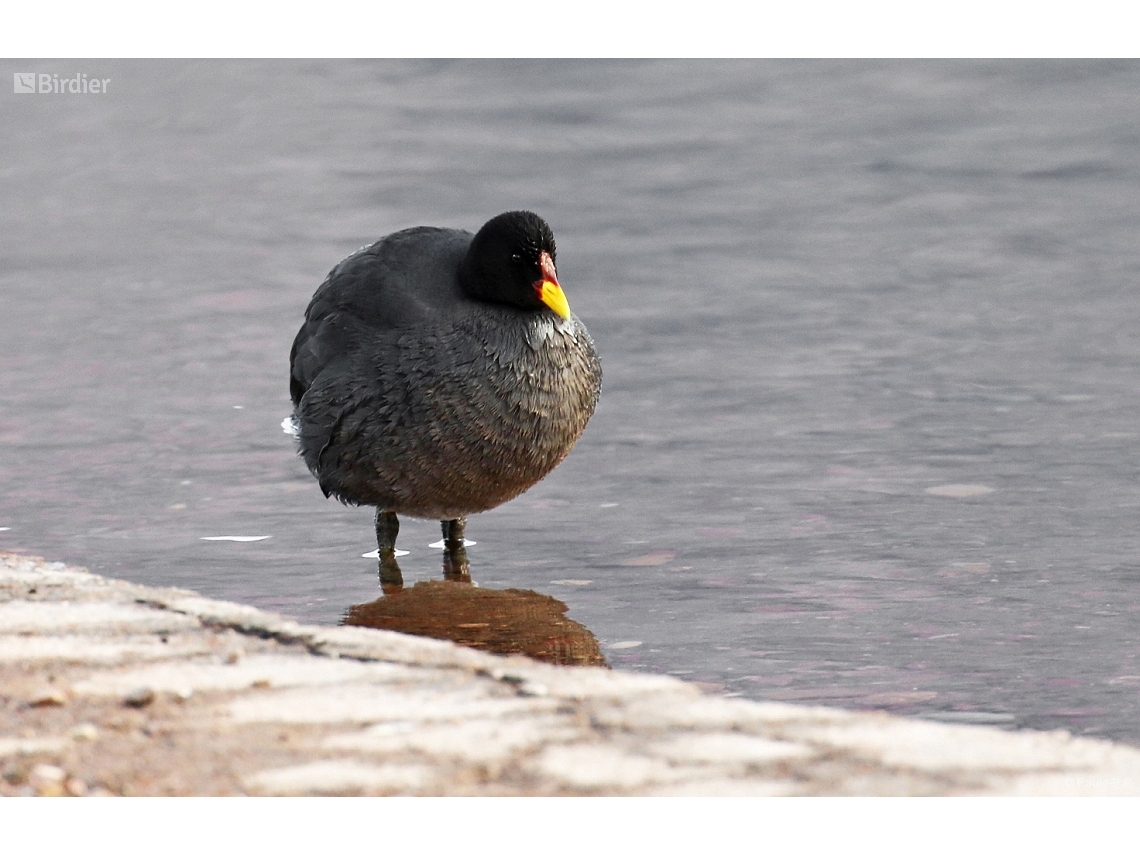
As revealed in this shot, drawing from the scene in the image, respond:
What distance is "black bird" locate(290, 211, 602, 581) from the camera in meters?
7.11

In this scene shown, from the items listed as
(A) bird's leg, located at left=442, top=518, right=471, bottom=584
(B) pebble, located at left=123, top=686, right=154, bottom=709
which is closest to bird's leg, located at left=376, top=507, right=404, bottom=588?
(A) bird's leg, located at left=442, top=518, right=471, bottom=584

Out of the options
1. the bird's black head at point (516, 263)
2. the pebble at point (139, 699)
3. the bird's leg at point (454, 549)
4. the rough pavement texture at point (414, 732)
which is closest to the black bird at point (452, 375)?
the bird's black head at point (516, 263)

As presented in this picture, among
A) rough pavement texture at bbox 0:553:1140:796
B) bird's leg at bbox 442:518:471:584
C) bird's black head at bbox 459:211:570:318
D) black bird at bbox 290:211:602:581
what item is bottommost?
rough pavement texture at bbox 0:553:1140:796

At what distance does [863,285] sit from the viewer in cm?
1199

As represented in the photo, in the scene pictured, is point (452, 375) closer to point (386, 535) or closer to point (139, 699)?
point (386, 535)

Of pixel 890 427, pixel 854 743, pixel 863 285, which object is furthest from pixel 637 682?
pixel 863 285

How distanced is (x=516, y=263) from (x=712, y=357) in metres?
3.77

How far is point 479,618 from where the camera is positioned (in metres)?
7.01

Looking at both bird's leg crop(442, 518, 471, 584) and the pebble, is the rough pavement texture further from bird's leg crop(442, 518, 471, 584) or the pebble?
bird's leg crop(442, 518, 471, 584)

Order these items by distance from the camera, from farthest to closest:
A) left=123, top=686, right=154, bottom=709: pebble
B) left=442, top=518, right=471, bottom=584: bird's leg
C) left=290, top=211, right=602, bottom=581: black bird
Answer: left=442, top=518, right=471, bottom=584: bird's leg → left=290, top=211, right=602, bottom=581: black bird → left=123, top=686, right=154, bottom=709: pebble

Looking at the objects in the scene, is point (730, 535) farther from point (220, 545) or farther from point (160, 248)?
point (160, 248)

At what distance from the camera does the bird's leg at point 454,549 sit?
305 inches

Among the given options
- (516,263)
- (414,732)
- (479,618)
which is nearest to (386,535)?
(479,618)

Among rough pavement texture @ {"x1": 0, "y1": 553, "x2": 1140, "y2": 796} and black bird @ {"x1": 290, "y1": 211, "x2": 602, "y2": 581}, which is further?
black bird @ {"x1": 290, "y1": 211, "x2": 602, "y2": 581}
